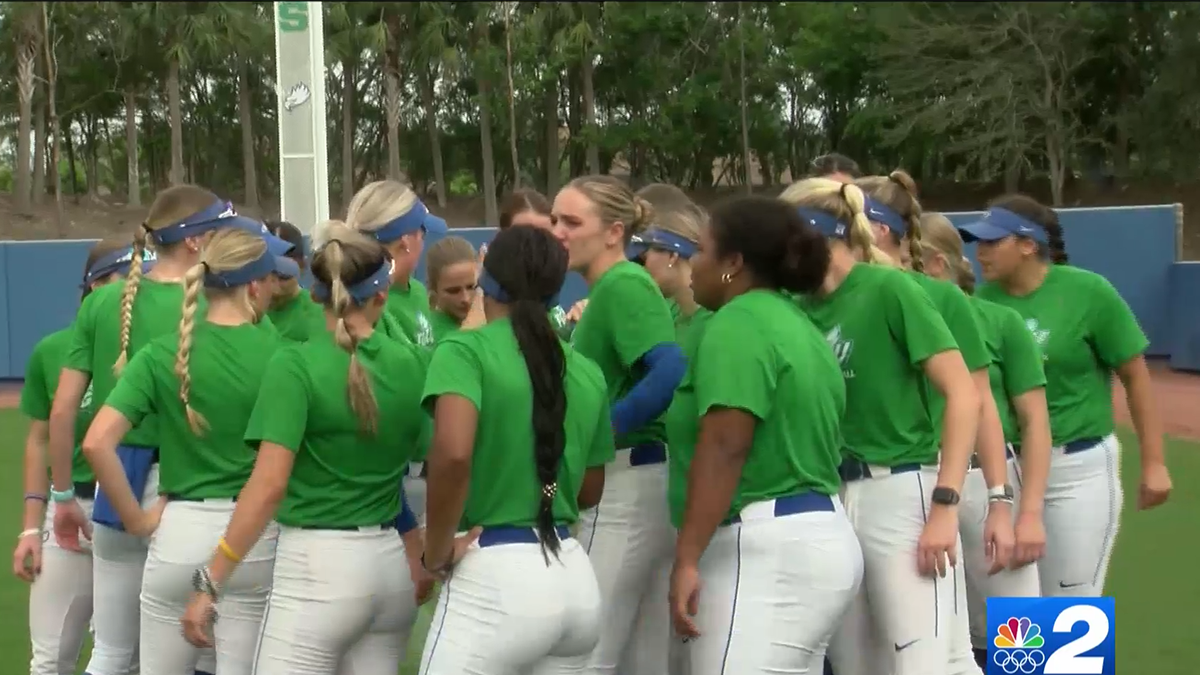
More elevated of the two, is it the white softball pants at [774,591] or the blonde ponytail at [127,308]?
the blonde ponytail at [127,308]

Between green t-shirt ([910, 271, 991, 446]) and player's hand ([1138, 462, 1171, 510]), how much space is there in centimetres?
125

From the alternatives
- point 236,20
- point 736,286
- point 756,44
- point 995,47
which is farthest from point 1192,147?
point 736,286

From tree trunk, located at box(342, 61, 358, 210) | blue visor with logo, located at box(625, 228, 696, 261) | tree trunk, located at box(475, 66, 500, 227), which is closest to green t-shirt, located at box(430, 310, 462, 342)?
blue visor with logo, located at box(625, 228, 696, 261)

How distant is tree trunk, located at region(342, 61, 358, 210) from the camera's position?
126 ft

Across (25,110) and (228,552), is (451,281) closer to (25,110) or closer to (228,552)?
(228,552)

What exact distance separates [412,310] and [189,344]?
1.45 m

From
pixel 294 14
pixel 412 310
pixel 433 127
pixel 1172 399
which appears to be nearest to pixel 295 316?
pixel 412 310

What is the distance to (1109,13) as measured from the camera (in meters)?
32.8

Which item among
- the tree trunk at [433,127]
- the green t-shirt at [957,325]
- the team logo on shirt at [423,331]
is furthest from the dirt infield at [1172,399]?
the tree trunk at [433,127]

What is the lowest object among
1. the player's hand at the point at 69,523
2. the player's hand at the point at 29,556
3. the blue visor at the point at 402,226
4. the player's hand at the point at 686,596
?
the player's hand at the point at 29,556

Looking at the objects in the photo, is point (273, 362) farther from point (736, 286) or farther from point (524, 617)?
point (736, 286)

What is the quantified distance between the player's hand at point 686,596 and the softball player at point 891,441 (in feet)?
1.94

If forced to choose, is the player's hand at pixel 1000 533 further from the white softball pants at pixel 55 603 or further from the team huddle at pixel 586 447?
the white softball pants at pixel 55 603

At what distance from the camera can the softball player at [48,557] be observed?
179 inches
